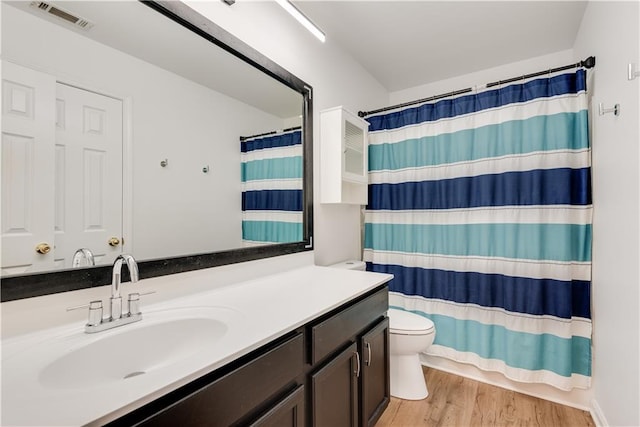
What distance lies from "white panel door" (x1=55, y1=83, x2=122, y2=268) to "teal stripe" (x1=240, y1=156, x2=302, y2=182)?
23.8 inches

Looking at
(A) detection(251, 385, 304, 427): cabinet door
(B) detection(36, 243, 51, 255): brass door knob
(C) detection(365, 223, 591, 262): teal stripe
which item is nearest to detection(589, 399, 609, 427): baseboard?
(C) detection(365, 223, 591, 262): teal stripe

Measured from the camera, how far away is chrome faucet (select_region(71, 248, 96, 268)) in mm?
935

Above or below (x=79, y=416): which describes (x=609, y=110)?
above

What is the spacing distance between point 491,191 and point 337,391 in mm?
1617

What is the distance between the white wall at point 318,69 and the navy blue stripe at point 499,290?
1.62ft

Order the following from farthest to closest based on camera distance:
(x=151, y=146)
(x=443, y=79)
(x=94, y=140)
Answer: (x=443, y=79) → (x=151, y=146) → (x=94, y=140)

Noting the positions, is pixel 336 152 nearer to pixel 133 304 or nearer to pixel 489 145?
pixel 489 145

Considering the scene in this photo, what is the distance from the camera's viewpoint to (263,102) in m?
1.67

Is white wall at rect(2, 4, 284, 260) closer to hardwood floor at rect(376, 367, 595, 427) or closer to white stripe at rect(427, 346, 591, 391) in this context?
hardwood floor at rect(376, 367, 595, 427)

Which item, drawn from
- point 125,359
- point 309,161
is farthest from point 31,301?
point 309,161

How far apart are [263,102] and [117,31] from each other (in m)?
0.74

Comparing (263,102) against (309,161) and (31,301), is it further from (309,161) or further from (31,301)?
(31,301)

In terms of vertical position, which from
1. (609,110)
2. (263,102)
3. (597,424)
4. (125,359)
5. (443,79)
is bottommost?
(597,424)

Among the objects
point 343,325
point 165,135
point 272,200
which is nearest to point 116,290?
point 165,135
